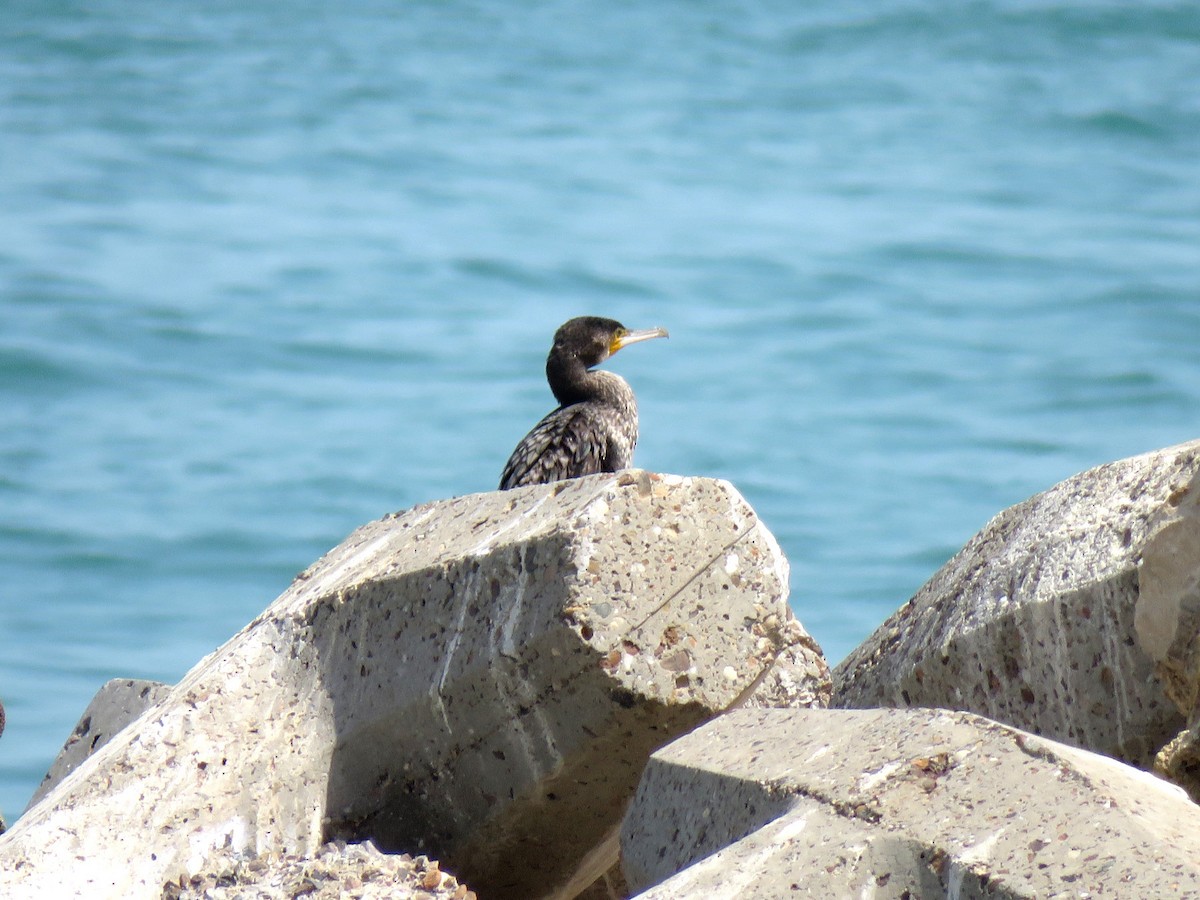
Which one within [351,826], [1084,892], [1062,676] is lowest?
[351,826]

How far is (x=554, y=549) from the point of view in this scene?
2.90 meters

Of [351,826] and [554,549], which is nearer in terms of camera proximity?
[554,549]

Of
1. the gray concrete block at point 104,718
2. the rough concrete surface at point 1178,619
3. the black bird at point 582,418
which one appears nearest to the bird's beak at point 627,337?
the black bird at point 582,418

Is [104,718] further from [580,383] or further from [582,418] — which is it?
[580,383]

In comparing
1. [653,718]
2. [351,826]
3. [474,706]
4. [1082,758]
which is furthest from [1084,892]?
[351,826]

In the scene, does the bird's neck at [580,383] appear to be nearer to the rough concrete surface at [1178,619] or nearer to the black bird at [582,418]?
the black bird at [582,418]

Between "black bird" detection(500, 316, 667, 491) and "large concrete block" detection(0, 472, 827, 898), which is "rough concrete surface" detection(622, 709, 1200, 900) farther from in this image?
"black bird" detection(500, 316, 667, 491)

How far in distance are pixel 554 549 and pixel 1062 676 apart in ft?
3.29

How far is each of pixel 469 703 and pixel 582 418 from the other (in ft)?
10.5

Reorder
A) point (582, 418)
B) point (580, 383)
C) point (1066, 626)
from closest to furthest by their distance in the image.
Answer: point (1066, 626)
point (582, 418)
point (580, 383)

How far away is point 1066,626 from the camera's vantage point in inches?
123

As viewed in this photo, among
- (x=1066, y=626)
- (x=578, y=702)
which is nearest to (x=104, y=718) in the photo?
(x=578, y=702)

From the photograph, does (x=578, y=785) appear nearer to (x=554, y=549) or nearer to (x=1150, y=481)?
(x=554, y=549)

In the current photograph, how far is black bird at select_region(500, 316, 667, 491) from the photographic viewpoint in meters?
5.95
